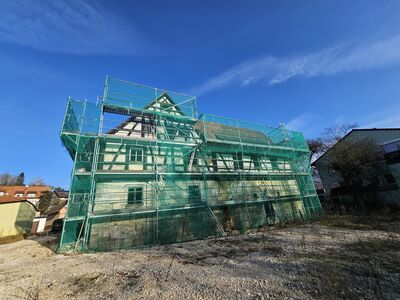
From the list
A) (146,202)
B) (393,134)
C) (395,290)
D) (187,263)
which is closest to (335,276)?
(395,290)

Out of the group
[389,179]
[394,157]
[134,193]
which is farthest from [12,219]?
[394,157]

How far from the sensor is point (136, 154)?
13008mm

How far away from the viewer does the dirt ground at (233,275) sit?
4035 mm

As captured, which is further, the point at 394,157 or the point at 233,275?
the point at 394,157

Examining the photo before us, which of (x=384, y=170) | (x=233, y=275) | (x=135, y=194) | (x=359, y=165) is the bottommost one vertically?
(x=233, y=275)

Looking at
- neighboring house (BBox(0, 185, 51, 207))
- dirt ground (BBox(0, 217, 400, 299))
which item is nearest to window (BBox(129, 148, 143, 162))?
dirt ground (BBox(0, 217, 400, 299))

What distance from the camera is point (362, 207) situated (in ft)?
56.0

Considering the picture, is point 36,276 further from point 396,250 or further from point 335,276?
point 396,250

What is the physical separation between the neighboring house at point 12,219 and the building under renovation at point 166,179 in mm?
10969

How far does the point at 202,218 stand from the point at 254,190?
4.98 m

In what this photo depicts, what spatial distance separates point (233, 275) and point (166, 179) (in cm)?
824

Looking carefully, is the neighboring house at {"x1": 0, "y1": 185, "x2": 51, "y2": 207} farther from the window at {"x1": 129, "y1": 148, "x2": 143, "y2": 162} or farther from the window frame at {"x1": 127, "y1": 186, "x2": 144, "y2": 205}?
the window frame at {"x1": 127, "y1": 186, "x2": 144, "y2": 205}

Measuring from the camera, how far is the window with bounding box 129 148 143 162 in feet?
42.2

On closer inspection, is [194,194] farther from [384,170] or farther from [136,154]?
[384,170]
